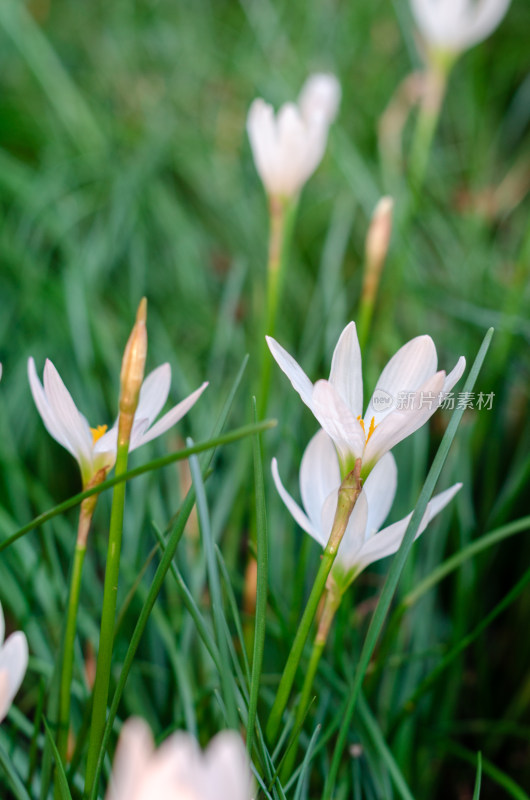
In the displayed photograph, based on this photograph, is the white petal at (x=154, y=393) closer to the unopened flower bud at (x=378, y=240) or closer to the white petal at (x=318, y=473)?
the white petal at (x=318, y=473)

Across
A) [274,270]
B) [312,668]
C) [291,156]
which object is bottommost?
[312,668]

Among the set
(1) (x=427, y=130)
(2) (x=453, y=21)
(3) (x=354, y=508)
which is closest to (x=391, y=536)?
(3) (x=354, y=508)

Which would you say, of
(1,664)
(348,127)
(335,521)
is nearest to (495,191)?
(348,127)

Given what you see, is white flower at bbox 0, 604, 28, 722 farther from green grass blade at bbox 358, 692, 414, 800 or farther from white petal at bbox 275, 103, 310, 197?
white petal at bbox 275, 103, 310, 197

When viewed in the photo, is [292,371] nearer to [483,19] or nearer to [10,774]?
[10,774]

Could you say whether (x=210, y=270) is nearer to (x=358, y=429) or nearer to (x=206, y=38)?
(x=206, y=38)

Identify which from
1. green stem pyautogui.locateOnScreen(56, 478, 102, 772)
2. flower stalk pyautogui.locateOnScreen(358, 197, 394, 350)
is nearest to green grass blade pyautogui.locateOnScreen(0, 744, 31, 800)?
green stem pyautogui.locateOnScreen(56, 478, 102, 772)

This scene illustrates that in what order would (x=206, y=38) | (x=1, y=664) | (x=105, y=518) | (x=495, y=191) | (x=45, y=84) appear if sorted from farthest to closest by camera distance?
(x=206, y=38) < (x=495, y=191) < (x=45, y=84) < (x=105, y=518) < (x=1, y=664)
